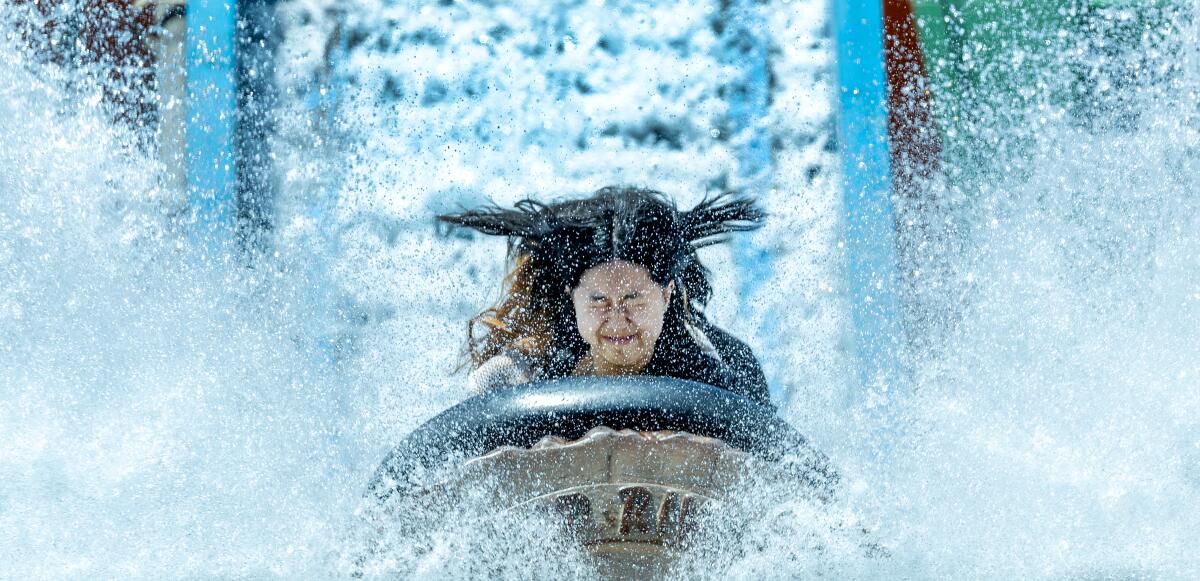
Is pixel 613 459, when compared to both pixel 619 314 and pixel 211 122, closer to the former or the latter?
pixel 619 314

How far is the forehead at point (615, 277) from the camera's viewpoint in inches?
81.8

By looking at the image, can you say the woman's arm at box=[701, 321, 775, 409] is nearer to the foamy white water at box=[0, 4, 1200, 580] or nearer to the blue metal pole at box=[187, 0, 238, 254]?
the foamy white water at box=[0, 4, 1200, 580]

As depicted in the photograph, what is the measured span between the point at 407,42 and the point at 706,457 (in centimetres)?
251

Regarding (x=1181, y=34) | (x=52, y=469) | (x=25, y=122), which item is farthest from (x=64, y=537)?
(x=1181, y=34)

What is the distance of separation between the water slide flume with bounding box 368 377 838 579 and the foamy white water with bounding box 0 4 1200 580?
48mm

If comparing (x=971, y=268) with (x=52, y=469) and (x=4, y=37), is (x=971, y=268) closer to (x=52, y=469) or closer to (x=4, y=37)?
(x=52, y=469)

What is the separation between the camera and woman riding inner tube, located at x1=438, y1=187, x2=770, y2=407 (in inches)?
79.5

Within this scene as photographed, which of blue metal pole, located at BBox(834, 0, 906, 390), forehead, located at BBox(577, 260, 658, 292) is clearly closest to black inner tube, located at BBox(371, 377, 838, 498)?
forehead, located at BBox(577, 260, 658, 292)

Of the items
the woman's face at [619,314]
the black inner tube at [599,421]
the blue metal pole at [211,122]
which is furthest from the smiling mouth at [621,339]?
the blue metal pole at [211,122]

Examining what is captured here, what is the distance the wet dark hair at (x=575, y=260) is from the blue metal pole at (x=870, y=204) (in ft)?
2.74

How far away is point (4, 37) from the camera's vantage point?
3.12 metres

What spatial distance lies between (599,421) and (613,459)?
61mm

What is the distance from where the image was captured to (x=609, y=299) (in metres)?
2.05

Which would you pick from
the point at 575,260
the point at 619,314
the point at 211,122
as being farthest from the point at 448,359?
the point at 619,314
